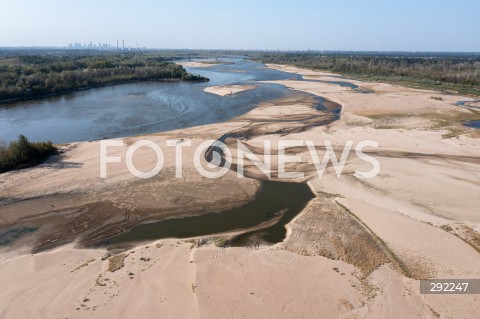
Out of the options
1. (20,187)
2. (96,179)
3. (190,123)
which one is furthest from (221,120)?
(20,187)

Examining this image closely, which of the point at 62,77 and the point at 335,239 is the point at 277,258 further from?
the point at 62,77

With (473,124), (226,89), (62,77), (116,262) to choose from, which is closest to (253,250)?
(116,262)

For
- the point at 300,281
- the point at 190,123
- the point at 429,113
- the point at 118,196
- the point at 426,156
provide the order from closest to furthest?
the point at 300,281 < the point at 118,196 < the point at 426,156 < the point at 190,123 < the point at 429,113

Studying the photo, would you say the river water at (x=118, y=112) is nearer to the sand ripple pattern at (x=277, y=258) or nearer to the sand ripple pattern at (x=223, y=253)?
the sand ripple pattern at (x=223, y=253)

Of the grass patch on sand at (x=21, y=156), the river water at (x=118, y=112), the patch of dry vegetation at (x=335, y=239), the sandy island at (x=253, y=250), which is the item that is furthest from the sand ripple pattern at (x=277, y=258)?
the river water at (x=118, y=112)

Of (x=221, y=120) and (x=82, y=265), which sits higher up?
(x=221, y=120)

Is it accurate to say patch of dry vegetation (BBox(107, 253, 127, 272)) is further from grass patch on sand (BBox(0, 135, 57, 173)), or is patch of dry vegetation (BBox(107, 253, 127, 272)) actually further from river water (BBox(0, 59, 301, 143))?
river water (BBox(0, 59, 301, 143))

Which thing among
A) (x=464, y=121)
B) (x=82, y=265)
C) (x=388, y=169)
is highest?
(x=464, y=121)

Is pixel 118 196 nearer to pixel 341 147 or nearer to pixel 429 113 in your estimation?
pixel 341 147
